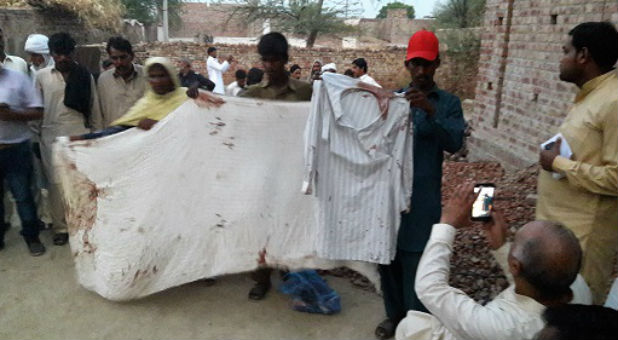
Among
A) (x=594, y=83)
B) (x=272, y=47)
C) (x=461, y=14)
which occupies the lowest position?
(x=594, y=83)

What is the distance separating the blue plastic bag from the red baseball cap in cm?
173

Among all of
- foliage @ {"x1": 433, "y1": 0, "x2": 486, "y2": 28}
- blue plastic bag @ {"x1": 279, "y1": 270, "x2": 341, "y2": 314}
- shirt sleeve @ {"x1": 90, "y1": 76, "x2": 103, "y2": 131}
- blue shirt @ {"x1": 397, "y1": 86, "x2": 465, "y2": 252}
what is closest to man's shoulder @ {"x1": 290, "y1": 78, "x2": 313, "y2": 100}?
blue shirt @ {"x1": 397, "y1": 86, "x2": 465, "y2": 252}

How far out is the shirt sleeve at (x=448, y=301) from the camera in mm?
1556

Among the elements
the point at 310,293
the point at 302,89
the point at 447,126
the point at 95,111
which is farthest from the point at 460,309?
the point at 95,111

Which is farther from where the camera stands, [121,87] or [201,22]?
[201,22]

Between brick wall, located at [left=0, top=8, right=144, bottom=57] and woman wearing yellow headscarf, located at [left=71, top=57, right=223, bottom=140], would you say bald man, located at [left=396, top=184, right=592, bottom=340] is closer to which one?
woman wearing yellow headscarf, located at [left=71, top=57, right=223, bottom=140]

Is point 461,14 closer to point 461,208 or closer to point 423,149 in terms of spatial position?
point 423,149

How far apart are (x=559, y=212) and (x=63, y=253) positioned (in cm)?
394

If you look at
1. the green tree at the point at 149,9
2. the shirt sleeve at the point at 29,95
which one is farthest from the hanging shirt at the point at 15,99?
the green tree at the point at 149,9

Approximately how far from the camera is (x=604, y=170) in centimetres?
214

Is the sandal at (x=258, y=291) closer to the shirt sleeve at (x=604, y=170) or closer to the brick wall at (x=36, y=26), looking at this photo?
the shirt sleeve at (x=604, y=170)

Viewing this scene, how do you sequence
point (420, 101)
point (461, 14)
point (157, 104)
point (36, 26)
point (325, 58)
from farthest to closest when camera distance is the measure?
point (461, 14) < point (325, 58) < point (36, 26) < point (157, 104) < point (420, 101)

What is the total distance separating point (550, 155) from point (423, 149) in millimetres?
640

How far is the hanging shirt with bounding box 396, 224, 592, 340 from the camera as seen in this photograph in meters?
1.55
